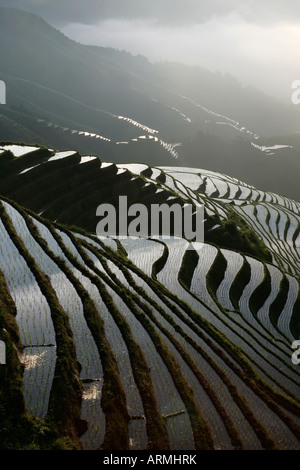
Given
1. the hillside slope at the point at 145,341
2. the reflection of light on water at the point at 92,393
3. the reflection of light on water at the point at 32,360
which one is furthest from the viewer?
the reflection of light on water at the point at 32,360

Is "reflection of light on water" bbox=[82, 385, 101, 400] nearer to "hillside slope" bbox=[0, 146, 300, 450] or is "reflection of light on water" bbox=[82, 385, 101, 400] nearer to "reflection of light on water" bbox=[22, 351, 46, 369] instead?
"hillside slope" bbox=[0, 146, 300, 450]

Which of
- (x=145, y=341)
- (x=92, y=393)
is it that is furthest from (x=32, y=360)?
(x=145, y=341)

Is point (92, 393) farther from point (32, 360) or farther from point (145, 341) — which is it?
point (145, 341)

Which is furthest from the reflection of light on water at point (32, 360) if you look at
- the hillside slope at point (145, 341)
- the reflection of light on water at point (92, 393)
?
the reflection of light on water at point (92, 393)

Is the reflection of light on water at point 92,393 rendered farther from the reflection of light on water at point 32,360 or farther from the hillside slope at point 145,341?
the reflection of light on water at point 32,360
